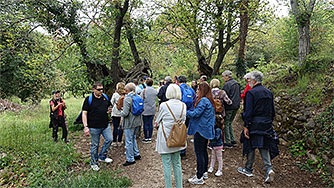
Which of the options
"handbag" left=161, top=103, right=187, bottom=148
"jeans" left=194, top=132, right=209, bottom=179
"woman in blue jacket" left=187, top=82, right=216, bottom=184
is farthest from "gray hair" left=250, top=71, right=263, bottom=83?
"handbag" left=161, top=103, right=187, bottom=148

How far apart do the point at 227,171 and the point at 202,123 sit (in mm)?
1692

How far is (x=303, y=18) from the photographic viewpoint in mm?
6836

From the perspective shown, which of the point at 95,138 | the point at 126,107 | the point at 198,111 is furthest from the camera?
the point at 126,107

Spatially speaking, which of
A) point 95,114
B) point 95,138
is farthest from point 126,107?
point 95,138

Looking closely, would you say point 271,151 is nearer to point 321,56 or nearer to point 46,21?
point 321,56

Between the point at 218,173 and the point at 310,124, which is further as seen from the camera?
the point at 310,124

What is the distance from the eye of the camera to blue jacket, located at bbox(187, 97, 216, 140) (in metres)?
3.68

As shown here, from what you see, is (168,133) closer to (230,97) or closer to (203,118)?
(203,118)

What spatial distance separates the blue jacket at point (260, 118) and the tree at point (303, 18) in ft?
15.0

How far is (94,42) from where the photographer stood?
9.28m

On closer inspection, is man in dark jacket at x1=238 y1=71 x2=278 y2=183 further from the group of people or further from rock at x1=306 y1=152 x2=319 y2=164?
rock at x1=306 y1=152 x2=319 y2=164

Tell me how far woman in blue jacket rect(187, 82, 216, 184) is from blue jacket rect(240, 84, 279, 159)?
844mm

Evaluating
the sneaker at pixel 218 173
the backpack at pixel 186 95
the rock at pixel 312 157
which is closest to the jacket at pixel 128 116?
the backpack at pixel 186 95

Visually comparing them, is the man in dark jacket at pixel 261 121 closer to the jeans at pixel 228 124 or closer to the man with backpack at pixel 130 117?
the jeans at pixel 228 124
